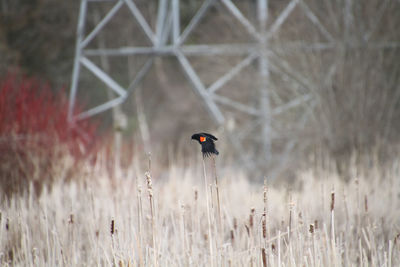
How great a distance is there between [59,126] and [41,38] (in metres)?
5.78

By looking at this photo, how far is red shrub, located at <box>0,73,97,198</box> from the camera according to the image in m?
3.32

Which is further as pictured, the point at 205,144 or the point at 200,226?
the point at 200,226

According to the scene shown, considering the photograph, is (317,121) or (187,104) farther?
(187,104)

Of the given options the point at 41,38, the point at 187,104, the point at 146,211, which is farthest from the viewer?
the point at 187,104

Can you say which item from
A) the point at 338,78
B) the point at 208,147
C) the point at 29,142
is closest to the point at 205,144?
the point at 208,147

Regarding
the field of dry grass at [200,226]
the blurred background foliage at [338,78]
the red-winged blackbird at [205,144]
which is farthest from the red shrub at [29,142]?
the red-winged blackbird at [205,144]

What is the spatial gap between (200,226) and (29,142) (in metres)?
1.58

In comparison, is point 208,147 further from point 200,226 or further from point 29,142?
point 29,142

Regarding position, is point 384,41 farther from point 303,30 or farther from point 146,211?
point 146,211

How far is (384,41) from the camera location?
3.99m

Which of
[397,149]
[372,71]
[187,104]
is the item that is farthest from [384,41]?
[187,104]

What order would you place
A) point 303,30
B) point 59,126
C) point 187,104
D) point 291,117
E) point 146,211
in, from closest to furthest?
point 146,211 < point 59,126 < point 303,30 < point 291,117 < point 187,104

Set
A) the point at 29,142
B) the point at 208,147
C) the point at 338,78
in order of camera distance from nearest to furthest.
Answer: the point at 208,147 < the point at 29,142 < the point at 338,78

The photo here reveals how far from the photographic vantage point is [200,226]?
9.00 ft
